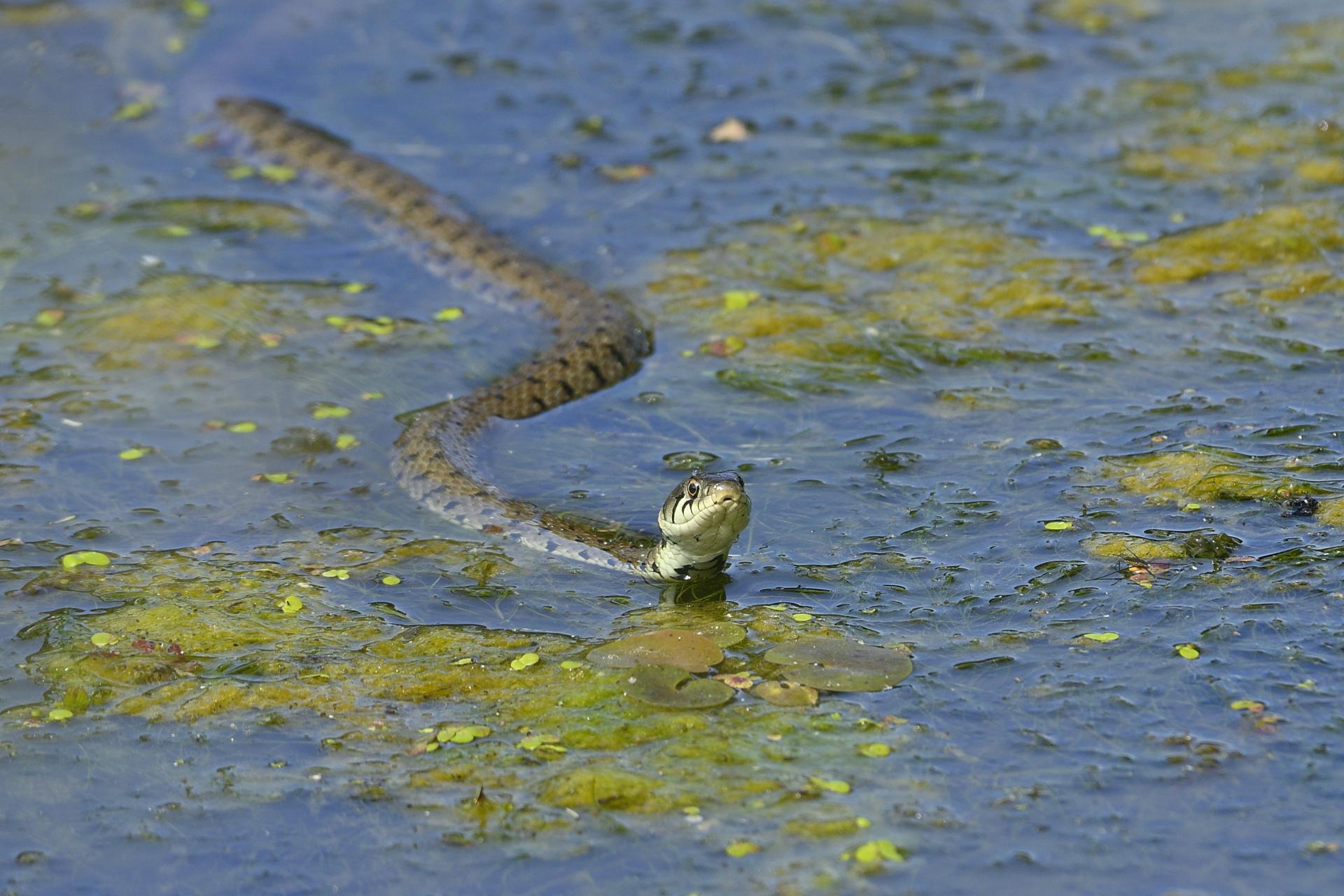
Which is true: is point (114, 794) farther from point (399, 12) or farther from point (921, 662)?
point (399, 12)

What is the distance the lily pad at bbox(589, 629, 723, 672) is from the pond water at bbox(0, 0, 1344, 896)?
0.07m

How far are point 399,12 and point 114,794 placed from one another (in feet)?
35.2

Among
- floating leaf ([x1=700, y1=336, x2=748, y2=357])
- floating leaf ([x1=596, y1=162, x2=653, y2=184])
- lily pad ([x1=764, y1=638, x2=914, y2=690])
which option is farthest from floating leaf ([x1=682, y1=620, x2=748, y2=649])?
floating leaf ([x1=596, y1=162, x2=653, y2=184])

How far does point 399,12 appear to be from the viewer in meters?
14.1

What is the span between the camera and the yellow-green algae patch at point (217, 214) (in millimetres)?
10352

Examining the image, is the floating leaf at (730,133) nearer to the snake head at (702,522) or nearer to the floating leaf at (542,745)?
the snake head at (702,522)

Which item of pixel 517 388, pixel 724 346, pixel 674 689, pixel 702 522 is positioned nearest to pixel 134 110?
pixel 517 388

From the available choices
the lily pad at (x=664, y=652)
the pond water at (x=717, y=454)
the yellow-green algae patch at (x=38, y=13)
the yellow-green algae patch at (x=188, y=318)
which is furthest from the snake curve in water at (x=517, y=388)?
the yellow-green algae patch at (x=38, y=13)

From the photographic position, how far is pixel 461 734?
5031mm

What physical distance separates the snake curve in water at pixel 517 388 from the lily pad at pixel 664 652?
17.1 inches

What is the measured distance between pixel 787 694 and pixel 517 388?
346 cm

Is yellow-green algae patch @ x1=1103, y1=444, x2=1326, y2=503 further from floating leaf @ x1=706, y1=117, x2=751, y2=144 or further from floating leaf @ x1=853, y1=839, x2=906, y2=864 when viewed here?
floating leaf @ x1=706, y1=117, x2=751, y2=144


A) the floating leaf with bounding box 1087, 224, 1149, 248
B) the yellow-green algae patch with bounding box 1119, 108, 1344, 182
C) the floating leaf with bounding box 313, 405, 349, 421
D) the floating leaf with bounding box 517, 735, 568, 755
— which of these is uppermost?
the yellow-green algae patch with bounding box 1119, 108, 1344, 182

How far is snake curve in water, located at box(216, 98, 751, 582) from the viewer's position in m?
5.87
